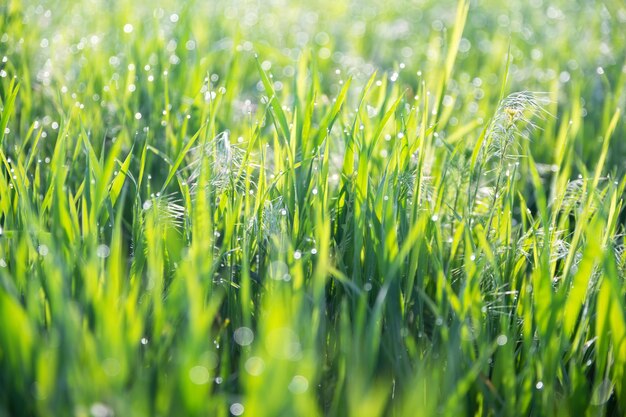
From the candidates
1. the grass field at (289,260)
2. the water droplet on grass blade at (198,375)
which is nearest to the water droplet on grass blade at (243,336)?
the grass field at (289,260)

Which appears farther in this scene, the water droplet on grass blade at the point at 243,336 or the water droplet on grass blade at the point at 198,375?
the water droplet on grass blade at the point at 243,336

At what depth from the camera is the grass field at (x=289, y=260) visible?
856mm

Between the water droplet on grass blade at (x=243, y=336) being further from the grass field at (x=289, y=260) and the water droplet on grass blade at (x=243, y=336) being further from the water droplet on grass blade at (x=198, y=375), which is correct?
the water droplet on grass blade at (x=198, y=375)

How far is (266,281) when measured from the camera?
1.15m

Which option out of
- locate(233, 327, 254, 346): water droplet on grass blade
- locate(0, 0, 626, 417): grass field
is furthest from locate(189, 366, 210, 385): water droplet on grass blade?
locate(233, 327, 254, 346): water droplet on grass blade

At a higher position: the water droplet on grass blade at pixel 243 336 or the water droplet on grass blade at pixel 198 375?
the water droplet on grass blade at pixel 198 375

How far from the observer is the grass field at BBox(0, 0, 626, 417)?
2.81ft

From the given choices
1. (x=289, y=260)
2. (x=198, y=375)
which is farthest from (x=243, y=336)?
(x=198, y=375)

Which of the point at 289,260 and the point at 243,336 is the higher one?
the point at 289,260

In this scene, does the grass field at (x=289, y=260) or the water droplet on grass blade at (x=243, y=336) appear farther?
the water droplet on grass blade at (x=243, y=336)

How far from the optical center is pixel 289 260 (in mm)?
1160

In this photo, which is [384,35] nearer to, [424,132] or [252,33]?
[252,33]

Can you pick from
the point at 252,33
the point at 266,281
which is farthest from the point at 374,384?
the point at 252,33

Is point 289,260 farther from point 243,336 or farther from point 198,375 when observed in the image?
point 198,375
